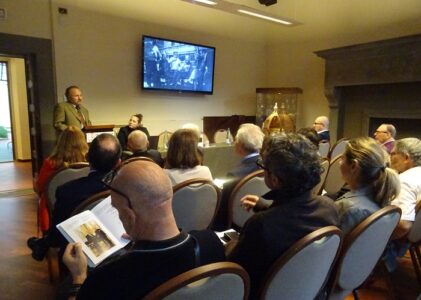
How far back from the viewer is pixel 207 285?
0.88m

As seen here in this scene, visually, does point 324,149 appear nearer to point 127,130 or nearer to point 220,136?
point 220,136

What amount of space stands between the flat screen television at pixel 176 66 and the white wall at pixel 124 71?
0.59 feet

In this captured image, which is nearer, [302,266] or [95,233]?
[302,266]

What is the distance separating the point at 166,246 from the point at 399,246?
1.77 metres

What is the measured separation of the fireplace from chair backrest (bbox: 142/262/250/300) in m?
5.22

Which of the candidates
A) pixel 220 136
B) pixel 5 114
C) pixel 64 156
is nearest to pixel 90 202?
pixel 64 156

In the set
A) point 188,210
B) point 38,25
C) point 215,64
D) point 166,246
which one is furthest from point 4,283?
point 215,64

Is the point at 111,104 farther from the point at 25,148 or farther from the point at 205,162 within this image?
the point at 25,148

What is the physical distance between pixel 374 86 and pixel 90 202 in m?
5.68

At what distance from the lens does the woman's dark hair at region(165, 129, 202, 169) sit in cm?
230

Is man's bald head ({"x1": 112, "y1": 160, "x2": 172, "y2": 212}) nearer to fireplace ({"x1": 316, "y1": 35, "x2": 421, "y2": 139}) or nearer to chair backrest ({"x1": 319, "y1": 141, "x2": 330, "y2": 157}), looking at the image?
chair backrest ({"x1": 319, "y1": 141, "x2": 330, "y2": 157})

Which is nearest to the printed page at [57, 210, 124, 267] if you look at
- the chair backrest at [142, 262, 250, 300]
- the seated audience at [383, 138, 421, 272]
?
the chair backrest at [142, 262, 250, 300]

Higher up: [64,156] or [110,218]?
[64,156]

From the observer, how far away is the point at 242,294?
0.98 m
